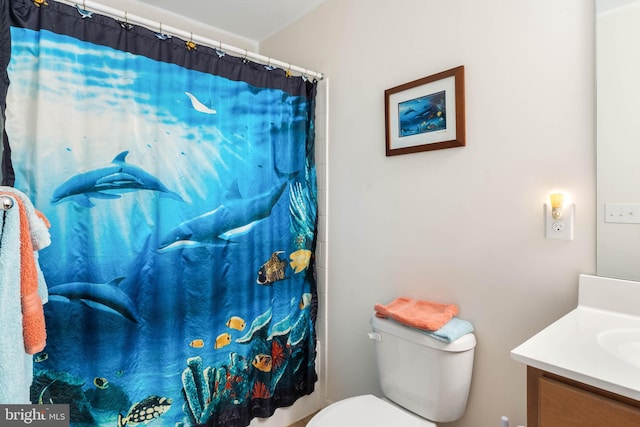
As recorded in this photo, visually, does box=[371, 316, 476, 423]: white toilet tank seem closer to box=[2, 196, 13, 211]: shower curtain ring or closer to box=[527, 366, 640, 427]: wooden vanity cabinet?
box=[527, 366, 640, 427]: wooden vanity cabinet

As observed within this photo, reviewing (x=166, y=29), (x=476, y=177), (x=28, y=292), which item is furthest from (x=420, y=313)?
(x=166, y=29)

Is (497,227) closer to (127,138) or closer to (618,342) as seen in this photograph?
(618,342)

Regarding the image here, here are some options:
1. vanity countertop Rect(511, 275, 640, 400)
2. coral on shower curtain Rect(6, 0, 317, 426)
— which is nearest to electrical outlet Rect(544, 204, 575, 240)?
vanity countertop Rect(511, 275, 640, 400)

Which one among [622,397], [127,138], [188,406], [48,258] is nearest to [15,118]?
[127,138]

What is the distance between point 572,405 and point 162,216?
1505mm

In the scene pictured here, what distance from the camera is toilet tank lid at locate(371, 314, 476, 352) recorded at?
1.29 metres

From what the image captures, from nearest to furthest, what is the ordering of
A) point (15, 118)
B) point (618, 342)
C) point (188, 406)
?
point (618, 342), point (15, 118), point (188, 406)

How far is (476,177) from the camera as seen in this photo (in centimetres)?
139

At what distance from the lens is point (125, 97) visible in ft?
4.75

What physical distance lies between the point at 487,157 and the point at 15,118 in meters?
1.73

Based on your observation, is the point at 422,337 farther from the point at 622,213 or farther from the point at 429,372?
the point at 622,213

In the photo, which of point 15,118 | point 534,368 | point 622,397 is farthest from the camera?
point 15,118

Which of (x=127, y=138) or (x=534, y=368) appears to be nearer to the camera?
(x=534, y=368)

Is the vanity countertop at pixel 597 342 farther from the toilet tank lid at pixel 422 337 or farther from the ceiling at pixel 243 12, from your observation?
the ceiling at pixel 243 12
